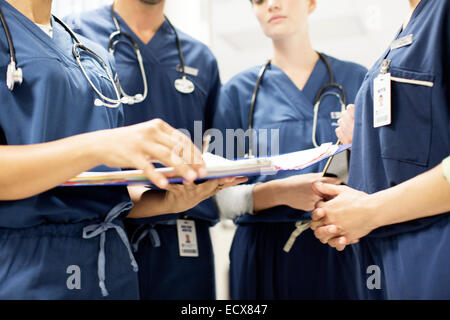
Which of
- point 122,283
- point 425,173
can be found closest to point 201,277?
point 122,283

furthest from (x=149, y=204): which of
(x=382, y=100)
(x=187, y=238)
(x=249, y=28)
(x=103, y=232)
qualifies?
(x=249, y=28)

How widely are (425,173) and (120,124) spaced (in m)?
0.77

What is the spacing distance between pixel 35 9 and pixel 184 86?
669mm

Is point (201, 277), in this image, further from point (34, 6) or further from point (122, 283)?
point (34, 6)

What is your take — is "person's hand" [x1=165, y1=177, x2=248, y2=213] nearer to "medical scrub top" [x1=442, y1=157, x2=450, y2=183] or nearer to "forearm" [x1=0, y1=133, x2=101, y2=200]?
"forearm" [x1=0, y1=133, x2=101, y2=200]

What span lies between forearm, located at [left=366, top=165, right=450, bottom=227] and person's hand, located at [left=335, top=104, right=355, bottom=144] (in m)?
0.35

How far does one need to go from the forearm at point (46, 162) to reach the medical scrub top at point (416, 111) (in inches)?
25.6

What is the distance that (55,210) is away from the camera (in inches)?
37.6

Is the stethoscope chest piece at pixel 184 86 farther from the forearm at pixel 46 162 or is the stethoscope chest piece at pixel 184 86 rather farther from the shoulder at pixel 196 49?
the forearm at pixel 46 162

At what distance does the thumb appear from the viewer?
1205 millimetres

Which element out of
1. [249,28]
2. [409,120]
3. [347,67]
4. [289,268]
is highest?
[249,28]

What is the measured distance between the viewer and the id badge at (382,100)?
1.06m

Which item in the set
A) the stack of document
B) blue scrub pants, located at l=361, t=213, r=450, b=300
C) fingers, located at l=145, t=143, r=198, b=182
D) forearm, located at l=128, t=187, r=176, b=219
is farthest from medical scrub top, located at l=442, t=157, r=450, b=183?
forearm, located at l=128, t=187, r=176, b=219

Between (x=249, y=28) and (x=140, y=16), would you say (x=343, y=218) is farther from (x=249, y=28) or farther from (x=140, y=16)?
(x=249, y=28)
